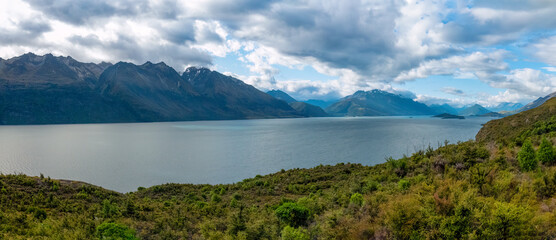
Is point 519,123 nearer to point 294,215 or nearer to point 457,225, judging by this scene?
point 294,215

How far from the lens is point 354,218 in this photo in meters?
18.3

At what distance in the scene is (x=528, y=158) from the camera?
24.1 metres

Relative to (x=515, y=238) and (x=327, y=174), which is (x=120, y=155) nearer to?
(x=327, y=174)

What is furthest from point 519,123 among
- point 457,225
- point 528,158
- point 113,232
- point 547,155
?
point 113,232

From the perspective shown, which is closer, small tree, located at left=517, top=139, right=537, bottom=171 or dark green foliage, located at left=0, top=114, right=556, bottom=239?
dark green foliage, located at left=0, top=114, right=556, bottom=239

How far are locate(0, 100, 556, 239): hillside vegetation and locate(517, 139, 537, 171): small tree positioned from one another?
0.07 meters

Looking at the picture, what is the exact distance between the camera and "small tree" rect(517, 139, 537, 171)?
23688 millimetres

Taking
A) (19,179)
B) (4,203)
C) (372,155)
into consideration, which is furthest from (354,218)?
(372,155)

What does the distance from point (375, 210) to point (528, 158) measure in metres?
16.5

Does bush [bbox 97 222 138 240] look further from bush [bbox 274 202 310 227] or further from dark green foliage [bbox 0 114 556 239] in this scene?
bush [bbox 274 202 310 227]

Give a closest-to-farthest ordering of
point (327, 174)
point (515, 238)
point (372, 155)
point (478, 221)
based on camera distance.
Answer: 1. point (515, 238)
2. point (478, 221)
3. point (327, 174)
4. point (372, 155)

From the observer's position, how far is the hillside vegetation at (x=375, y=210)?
13703 mm

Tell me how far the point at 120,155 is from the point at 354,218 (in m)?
115

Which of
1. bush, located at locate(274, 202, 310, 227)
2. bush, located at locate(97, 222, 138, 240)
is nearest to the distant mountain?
bush, located at locate(274, 202, 310, 227)
